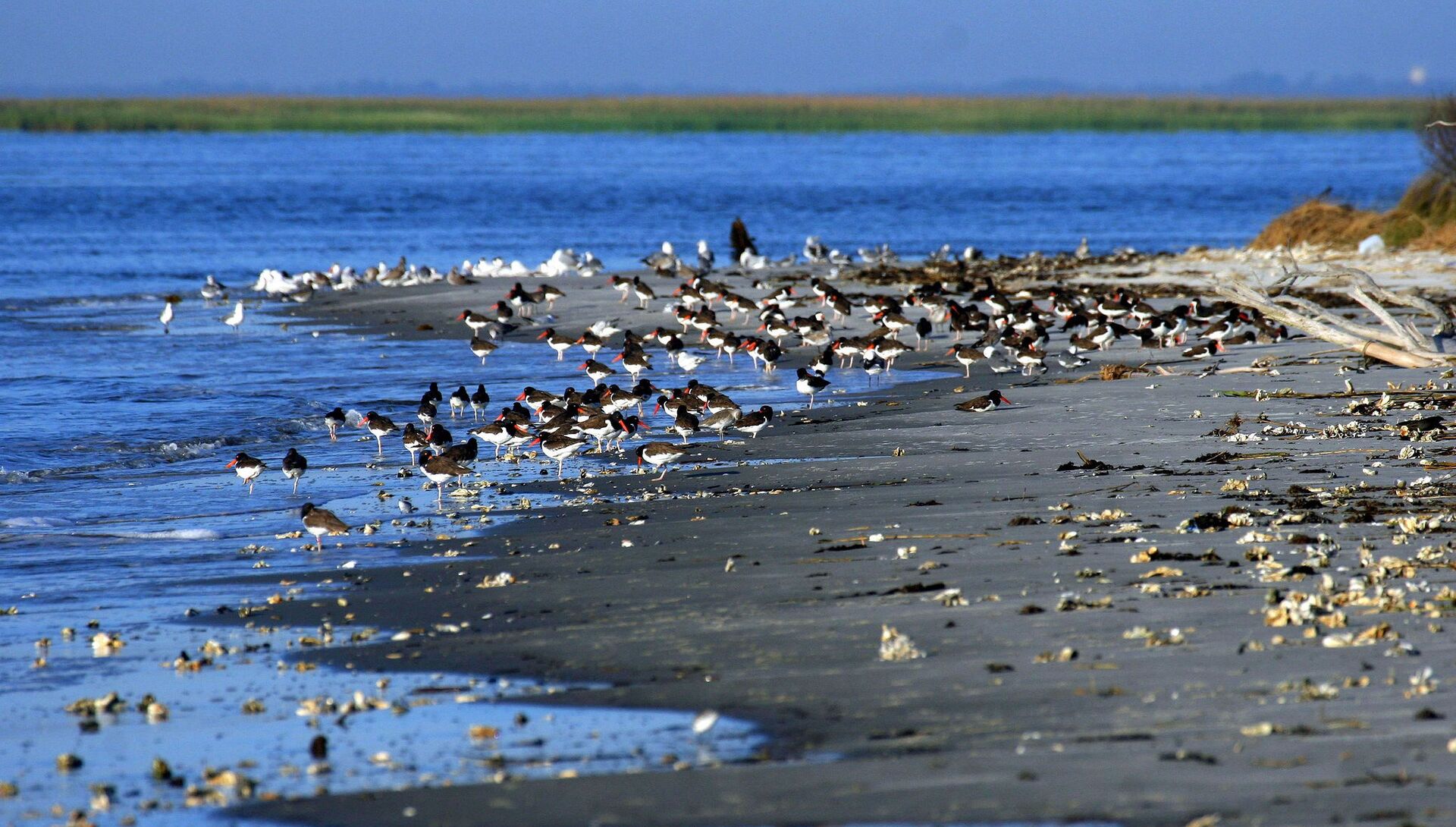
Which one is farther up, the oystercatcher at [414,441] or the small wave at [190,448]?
the oystercatcher at [414,441]

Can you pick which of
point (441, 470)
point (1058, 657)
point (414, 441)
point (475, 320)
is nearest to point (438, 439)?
point (414, 441)

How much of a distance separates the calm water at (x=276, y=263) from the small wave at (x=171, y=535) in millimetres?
36

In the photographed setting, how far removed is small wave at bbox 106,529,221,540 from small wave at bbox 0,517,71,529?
73 cm

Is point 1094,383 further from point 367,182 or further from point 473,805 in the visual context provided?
point 367,182

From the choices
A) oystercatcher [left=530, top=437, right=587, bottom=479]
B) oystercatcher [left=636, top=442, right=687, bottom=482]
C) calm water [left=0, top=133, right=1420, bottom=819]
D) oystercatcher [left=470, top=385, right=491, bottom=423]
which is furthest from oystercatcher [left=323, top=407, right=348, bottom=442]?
oystercatcher [left=636, top=442, right=687, bottom=482]

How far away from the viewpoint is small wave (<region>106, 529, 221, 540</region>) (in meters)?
12.3

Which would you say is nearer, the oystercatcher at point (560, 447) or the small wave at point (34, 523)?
the small wave at point (34, 523)

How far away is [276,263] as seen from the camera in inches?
1708

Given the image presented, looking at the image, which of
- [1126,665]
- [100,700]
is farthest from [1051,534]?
[100,700]

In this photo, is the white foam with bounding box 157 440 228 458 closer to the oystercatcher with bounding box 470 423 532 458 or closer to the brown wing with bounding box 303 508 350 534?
the oystercatcher with bounding box 470 423 532 458

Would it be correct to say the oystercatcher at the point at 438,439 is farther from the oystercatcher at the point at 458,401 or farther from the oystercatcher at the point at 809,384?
the oystercatcher at the point at 809,384

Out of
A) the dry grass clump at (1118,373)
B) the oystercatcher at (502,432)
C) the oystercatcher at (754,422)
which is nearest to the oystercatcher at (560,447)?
the oystercatcher at (502,432)

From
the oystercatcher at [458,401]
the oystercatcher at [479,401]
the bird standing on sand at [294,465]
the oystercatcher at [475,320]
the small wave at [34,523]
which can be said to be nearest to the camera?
the small wave at [34,523]

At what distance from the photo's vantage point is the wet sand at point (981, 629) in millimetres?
6285
